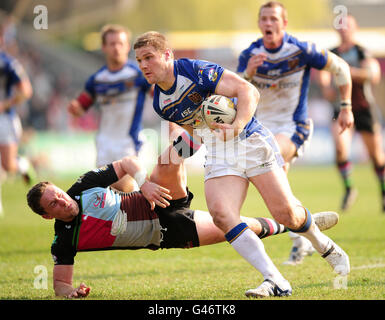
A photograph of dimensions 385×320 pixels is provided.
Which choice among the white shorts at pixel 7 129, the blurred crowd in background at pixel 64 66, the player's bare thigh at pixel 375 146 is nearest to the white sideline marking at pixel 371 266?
the player's bare thigh at pixel 375 146

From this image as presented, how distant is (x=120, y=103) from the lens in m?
9.12

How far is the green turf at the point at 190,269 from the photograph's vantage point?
5.59 metres

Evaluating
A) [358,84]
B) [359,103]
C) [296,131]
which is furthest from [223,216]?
[359,103]

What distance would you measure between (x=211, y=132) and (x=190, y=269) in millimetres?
1879

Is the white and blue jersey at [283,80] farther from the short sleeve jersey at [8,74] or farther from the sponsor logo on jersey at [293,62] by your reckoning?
the short sleeve jersey at [8,74]

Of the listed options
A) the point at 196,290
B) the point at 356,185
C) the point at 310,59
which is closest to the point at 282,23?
the point at 310,59

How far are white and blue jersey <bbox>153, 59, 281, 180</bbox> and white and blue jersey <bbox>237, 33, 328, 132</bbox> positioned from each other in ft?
5.84

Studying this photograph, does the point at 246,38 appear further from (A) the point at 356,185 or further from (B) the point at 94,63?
(A) the point at 356,185

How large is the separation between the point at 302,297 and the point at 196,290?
98 cm

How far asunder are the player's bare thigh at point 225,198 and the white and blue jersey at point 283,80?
6.96ft

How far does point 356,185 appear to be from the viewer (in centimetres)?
1745

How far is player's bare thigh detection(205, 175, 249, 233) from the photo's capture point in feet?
17.4

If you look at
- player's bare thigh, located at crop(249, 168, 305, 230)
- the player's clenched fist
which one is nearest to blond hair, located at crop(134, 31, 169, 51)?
player's bare thigh, located at crop(249, 168, 305, 230)

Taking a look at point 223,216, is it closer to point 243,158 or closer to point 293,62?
point 243,158
